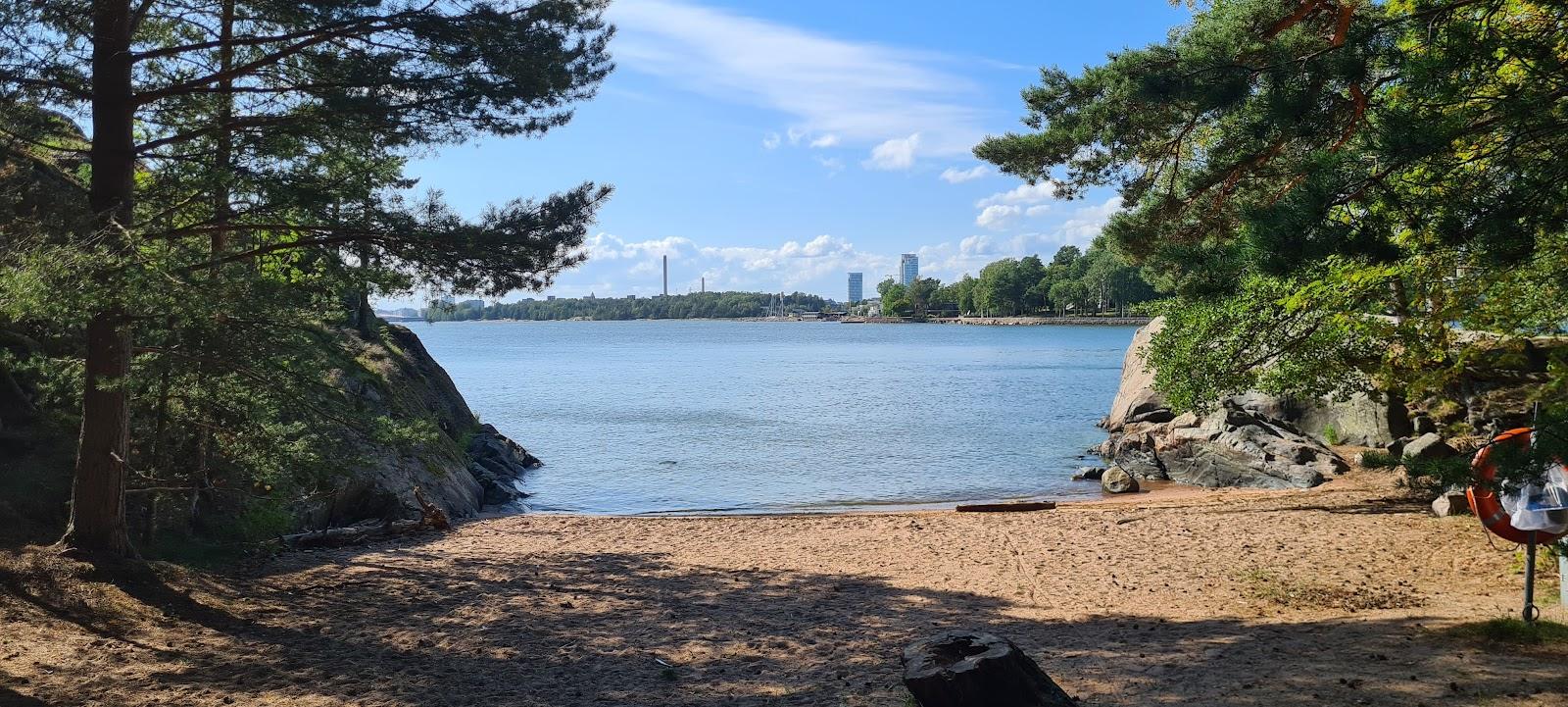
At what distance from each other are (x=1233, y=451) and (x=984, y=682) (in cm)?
1538

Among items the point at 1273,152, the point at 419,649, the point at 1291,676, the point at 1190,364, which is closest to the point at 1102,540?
the point at 1190,364

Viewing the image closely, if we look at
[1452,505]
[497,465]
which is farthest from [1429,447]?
[497,465]

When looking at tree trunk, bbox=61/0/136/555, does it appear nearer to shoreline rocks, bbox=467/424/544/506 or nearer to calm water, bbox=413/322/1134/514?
shoreline rocks, bbox=467/424/544/506

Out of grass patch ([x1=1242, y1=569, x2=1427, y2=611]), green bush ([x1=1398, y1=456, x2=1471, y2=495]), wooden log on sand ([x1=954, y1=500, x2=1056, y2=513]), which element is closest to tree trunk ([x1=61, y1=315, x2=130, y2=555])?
green bush ([x1=1398, y1=456, x2=1471, y2=495])

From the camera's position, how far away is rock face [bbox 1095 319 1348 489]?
56.3 feet

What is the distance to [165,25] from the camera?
8984 millimetres

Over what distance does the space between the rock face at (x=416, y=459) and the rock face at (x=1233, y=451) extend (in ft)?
39.4

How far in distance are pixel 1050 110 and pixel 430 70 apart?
6701mm

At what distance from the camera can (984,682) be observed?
488 cm

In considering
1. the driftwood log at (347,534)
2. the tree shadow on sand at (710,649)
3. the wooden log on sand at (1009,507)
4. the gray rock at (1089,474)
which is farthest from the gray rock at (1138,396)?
the driftwood log at (347,534)

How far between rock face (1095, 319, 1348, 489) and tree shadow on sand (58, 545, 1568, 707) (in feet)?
33.9

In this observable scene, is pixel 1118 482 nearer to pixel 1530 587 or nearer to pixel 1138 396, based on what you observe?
pixel 1138 396

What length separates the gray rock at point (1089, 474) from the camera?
2130 centimetres

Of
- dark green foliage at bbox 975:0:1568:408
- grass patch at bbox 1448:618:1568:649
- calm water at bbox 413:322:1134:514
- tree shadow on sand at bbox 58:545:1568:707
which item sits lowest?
calm water at bbox 413:322:1134:514
